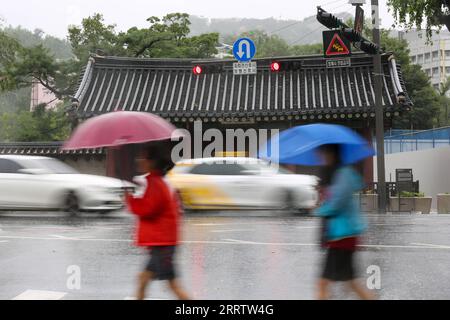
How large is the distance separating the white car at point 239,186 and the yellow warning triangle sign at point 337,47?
5.71 meters

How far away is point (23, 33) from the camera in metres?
111

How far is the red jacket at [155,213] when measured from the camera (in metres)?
5.73

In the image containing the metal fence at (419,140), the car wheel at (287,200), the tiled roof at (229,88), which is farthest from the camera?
the metal fence at (419,140)

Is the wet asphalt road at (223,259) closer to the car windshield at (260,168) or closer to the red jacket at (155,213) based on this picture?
the red jacket at (155,213)

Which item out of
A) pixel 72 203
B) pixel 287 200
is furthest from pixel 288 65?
pixel 72 203

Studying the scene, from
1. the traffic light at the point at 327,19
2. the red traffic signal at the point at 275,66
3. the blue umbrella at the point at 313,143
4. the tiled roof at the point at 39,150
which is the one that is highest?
the red traffic signal at the point at 275,66

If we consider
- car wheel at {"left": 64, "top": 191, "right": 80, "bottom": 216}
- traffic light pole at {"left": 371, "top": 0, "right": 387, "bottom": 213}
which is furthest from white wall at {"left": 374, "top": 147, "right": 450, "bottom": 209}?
car wheel at {"left": 64, "top": 191, "right": 80, "bottom": 216}

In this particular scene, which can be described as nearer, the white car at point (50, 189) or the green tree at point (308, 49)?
the white car at point (50, 189)

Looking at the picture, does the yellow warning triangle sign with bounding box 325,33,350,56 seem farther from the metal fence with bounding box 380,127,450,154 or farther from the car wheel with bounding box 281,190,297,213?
the metal fence with bounding box 380,127,450,154

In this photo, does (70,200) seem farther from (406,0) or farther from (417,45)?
(417,45)

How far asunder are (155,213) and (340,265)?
1724 mm

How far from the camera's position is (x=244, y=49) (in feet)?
84.4

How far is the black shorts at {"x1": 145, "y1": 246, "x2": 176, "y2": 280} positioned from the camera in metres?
5.73

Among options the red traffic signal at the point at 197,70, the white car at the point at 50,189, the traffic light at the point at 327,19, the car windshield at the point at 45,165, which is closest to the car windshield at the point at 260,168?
the white car at the point at 50,189
